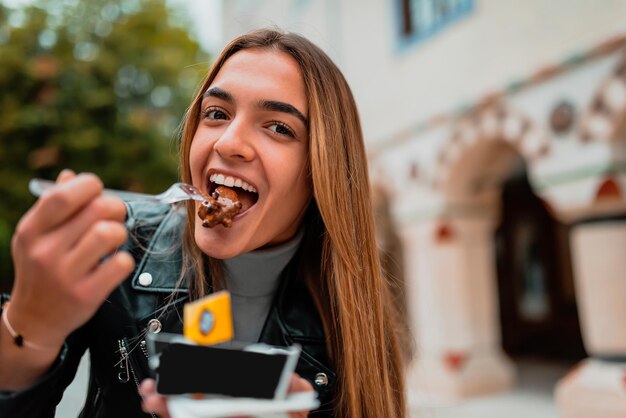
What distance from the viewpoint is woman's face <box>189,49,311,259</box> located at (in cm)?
122

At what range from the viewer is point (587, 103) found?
3979 mm

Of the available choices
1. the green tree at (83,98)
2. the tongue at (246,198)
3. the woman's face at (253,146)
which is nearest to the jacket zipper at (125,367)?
the woman's face at (253,146)

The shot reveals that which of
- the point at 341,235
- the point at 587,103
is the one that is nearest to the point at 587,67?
the point at 587,103

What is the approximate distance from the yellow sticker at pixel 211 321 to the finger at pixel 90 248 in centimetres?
16

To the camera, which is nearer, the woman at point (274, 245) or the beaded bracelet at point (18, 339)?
the beaded bracelet at point (18, 339)

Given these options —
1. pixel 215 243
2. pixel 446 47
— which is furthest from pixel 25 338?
pixel 446 47

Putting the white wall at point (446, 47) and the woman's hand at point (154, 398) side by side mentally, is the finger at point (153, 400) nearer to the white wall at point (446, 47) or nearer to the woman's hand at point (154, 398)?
the woman's hand at point (154, 398)

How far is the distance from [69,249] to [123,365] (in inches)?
24.7

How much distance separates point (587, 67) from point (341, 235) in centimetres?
340

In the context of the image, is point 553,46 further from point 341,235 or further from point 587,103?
point 341,235

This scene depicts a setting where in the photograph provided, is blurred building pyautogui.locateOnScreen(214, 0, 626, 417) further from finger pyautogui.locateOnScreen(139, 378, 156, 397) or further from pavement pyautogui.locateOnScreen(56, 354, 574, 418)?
finger pyautogui.locateOnScreen(139, 378, 156, 397)

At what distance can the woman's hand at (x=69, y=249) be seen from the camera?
2.39ft

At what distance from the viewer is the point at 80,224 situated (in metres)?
0.74

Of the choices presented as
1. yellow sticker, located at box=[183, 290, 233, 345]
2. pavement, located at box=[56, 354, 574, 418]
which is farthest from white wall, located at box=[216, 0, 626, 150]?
pavement, located at box=[56, 354, 574, 418]
